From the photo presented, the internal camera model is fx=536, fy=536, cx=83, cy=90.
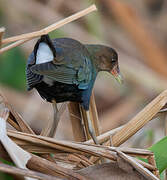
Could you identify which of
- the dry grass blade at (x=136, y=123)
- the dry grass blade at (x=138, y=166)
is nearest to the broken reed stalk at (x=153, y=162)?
the dry grass blade at (x=138, y=166)

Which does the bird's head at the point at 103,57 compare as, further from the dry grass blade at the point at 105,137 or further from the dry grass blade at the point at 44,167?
the dry grass blade at the point at 44,167

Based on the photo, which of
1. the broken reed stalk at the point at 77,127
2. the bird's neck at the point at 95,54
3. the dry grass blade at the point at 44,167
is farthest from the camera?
the bird's neck at the point at 95,54

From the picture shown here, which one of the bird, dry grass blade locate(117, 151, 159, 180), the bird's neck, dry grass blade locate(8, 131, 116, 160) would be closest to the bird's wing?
the bird

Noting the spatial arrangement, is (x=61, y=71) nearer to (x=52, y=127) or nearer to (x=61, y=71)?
(x=61, y=71)

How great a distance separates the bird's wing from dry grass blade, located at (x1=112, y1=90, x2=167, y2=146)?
0.29 metres

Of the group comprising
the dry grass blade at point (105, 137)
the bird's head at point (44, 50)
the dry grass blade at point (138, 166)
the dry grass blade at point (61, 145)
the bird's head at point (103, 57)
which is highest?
the bird's head at point (44, 50)

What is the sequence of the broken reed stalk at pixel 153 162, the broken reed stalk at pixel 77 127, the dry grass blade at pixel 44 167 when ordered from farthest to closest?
1. the broken reed stalk at pixel 77 127
2. the broken reed stalk at pixel 153 162
3. the dry grass blade at pixel 44 167

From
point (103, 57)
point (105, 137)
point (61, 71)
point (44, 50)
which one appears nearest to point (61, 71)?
point (61, 71)

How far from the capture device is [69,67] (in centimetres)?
189

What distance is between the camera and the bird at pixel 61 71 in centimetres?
175

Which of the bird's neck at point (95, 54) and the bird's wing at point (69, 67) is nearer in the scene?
the bird's wing at point (69, 67)

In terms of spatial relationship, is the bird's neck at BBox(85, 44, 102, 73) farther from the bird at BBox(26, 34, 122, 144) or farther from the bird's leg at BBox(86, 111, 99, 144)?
the bird's leg at BBox(86, 111, 99, 144)

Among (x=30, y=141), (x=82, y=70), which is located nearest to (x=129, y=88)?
(x=82, y=70)

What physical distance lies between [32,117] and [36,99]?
0.11 m
